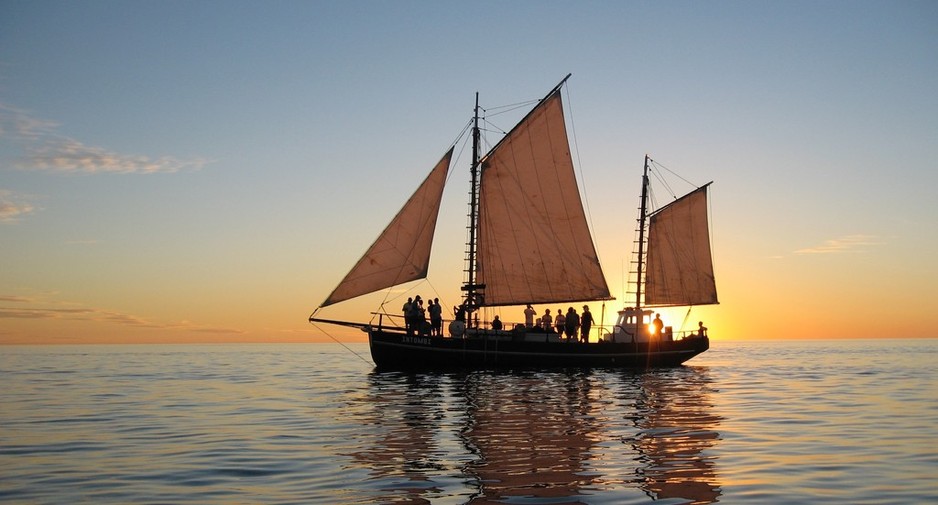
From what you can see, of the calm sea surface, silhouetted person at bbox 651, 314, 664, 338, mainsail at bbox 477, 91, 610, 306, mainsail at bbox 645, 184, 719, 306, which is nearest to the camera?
the calm sea surface

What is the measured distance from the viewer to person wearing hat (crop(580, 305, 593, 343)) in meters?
54.3

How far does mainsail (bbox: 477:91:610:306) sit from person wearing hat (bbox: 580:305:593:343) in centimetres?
276

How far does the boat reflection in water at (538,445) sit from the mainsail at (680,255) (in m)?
34.7

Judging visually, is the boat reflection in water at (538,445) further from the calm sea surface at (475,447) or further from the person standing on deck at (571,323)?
the person standing on deck at (571,323)

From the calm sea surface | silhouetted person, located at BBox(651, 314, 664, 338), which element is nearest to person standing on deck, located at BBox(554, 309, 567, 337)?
silhouetted person, located at BBox(651, 314, 664, 338)

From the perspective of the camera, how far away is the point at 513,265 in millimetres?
54531

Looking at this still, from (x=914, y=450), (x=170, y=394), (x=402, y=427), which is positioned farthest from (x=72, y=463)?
(x=170, y=394)

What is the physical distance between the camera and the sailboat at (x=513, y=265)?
47656mm

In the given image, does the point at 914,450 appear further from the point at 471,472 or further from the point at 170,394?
the point at 170,394

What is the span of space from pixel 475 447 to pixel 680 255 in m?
53.7

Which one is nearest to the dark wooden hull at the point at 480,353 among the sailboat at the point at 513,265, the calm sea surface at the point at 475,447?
the sailboat at the point at 513,265

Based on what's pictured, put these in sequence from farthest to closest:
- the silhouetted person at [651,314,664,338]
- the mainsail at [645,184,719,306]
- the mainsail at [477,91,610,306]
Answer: the mainsail at [645,184,719,306], the silhouetted person at [651,314,664,338], the mainsail at [477,91,610,306]

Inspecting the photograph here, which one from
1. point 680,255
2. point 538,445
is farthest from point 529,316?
point 538,445

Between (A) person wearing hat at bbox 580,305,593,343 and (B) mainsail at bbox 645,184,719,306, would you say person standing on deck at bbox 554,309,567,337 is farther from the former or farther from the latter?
(B) mainsail at bbox 645,184,719,306
